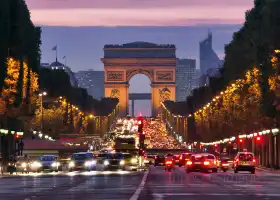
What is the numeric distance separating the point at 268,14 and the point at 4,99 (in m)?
24.8

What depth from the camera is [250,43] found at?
105188mm

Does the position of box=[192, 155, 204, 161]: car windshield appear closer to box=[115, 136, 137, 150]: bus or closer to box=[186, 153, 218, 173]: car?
box=[186, 153, 218, 173]: car

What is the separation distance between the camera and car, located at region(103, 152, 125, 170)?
91.6 m

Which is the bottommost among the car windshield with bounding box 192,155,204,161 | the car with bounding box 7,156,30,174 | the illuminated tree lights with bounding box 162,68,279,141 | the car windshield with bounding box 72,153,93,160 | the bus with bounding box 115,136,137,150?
the car with bounding box 7,156,30,174

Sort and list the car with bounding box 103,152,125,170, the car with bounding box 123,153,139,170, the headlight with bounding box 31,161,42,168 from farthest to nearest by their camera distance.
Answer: the car with bounding box 103,152,125,170
the car with bounding box 123,153,139,170
the headlight with bounding box 31,161,42,168

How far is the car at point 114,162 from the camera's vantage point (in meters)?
91.6

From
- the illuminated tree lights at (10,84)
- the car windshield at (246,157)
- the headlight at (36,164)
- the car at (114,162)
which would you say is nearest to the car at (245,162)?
→ the car windshield at (246,157)

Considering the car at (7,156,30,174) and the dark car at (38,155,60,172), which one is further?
the dark car at (38,155,60,172)

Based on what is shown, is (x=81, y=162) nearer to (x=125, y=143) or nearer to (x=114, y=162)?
(x=114, y=162)

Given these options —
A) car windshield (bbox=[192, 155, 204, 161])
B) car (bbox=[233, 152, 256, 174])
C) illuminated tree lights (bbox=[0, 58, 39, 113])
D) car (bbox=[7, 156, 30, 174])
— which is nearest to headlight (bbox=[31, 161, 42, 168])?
car (bbox=[7, 156, 30, 174])

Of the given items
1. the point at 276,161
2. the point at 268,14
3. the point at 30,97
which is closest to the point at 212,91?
the point at 30,97

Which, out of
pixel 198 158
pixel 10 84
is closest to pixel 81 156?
pixel 10 84

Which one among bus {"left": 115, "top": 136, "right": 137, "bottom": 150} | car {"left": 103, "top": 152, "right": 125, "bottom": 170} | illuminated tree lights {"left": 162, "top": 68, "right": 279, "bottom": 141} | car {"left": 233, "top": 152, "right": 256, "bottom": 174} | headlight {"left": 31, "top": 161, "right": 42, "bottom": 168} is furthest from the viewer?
bus {"left": 115, "top": 136, "right": 137, "bottom": 150}

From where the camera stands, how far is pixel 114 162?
302 ft
